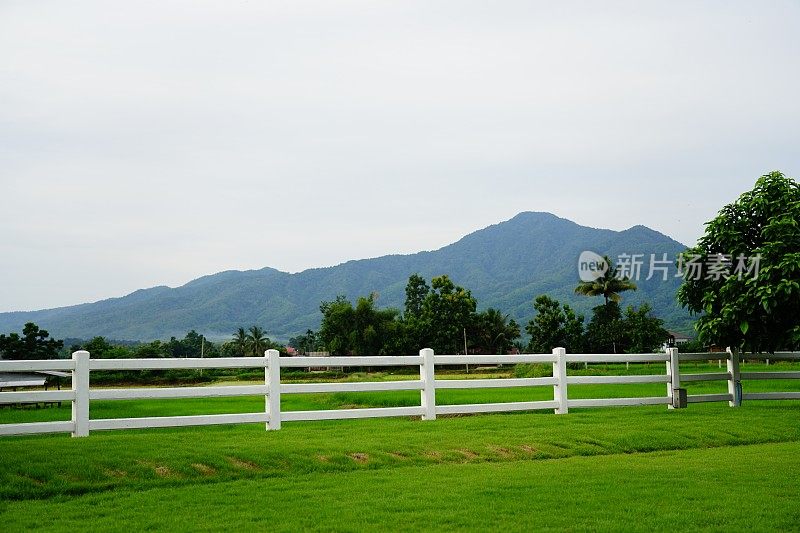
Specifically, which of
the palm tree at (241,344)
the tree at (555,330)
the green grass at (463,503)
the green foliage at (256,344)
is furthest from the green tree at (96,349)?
the green grass at (463,503)

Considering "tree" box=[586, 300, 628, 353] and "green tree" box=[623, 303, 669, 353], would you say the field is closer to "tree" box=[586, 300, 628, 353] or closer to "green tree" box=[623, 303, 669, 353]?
"green tree" box=[623, 303, 669, 353]

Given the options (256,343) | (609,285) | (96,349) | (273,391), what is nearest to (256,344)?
(256,343)

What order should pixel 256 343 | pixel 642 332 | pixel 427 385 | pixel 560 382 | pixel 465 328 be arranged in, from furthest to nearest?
pixel 256 343 < pixel 465 328 < pixel 642 332 < pixel 560 382 < pixel 427 385

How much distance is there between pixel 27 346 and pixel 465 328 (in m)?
47.8

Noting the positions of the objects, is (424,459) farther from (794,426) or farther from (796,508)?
(794,426)

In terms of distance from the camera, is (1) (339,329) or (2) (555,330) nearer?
(2) (555,330)

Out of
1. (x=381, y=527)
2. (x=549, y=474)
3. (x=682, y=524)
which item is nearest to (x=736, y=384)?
(x=549, y=474)

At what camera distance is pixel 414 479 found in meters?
10.5

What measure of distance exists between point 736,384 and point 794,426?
3.95 meters

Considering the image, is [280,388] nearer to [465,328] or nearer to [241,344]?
[465,328]

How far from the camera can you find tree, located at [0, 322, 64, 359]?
74.2 metres

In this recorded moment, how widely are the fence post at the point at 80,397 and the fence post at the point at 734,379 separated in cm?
1419

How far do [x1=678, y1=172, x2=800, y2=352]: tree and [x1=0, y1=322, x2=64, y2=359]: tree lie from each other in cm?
6455

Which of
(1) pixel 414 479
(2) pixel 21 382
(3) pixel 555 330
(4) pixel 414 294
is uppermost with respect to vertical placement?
(4) pixel 414 294
